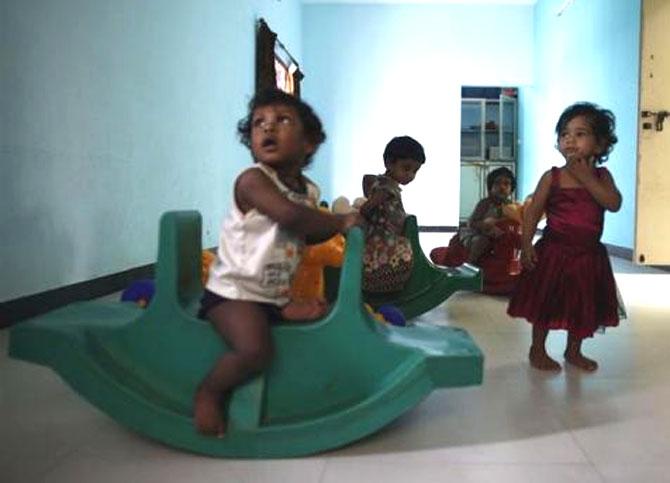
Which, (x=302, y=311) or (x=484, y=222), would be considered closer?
(x=302, y=311)

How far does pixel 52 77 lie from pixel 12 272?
573mm

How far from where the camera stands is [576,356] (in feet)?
5.17

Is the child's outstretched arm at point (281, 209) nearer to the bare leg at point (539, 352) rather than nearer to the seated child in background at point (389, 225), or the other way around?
the bare leg at point (539, 352)

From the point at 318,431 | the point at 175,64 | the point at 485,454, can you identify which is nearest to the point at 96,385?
the point at 318,431

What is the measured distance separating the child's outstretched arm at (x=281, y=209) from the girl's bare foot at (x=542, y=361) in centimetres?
68

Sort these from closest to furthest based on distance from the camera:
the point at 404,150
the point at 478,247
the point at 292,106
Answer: the point at 292,106 → the point at 404,150 → the point at 478,247

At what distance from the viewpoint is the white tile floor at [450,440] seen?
0.94 meters

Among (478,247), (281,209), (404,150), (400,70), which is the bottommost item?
(478,247)

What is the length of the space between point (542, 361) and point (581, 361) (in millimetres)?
86

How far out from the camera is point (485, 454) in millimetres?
1014

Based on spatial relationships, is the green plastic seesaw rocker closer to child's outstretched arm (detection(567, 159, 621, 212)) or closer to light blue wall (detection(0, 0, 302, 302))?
child's outstretched arm (detection(567, 159, 621, 212))

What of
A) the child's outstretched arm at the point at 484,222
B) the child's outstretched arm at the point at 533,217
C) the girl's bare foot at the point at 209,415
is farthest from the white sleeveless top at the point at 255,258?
the child's outstretched arm at the point at 484,222

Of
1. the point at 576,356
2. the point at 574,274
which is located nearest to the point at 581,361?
the point at 576,356

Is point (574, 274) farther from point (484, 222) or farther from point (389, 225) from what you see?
point (484, 222)
